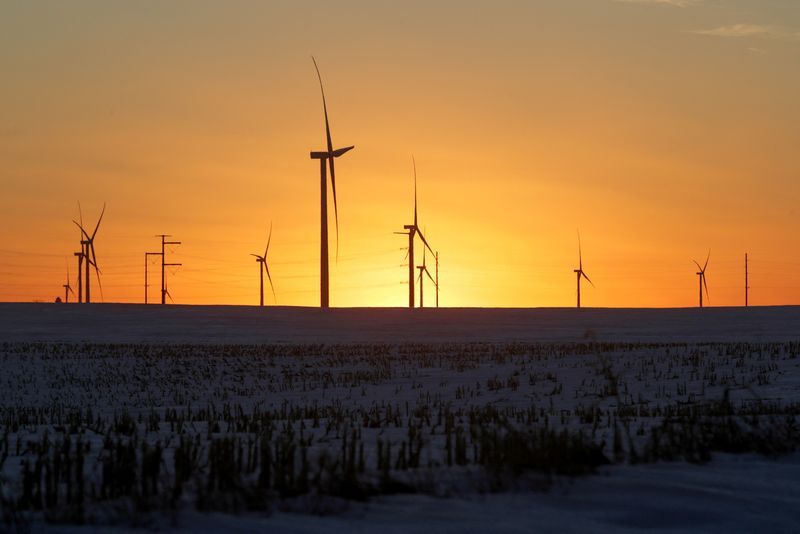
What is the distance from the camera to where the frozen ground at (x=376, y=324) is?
5806 cm

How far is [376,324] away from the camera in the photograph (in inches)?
2714

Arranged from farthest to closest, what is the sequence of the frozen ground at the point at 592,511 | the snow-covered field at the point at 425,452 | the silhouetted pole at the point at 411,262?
the silhouetted pole at the point at 411,262 → the snow-covered field at the point at 425,452 → the frozen ground at the point at 592,511

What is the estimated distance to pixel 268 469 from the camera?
287 inches

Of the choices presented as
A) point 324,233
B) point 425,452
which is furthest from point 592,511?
point 324,233

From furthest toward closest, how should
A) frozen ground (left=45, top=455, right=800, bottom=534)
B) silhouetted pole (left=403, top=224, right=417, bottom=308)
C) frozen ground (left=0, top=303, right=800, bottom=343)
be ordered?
1. silhouetted pole (left=403, top=224, right=417, bottom=308)
2. frozen ground (left=0, top=303, right=800, bottom=343)
3. frozen ground (left=45, top=455, right=800, bottom=534)

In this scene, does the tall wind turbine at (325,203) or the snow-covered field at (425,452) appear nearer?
the snow-covered field at (425,452)

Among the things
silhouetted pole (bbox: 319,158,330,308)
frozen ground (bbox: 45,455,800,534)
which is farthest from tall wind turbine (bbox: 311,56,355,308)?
frozen ground (bbox: 45,455,800,534)

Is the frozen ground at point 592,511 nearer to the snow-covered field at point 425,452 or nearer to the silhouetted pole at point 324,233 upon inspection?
the snow-covered field at point 425,452

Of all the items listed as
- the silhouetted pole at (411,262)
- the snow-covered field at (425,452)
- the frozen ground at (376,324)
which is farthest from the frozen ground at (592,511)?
the silhouetted pole at (411,262)

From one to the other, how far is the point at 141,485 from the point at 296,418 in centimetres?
681

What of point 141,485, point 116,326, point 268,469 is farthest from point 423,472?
point 116,326

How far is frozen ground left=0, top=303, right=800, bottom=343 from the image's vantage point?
190 feet

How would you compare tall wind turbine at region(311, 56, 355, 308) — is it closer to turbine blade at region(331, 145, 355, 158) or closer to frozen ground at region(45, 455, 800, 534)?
turbine blade at region(331, 145, 355, 158)

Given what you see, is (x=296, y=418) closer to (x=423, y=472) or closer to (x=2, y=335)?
(x=423, y=472)
